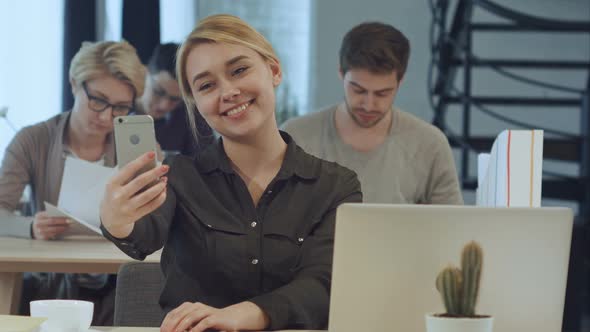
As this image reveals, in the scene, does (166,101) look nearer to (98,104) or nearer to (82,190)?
(98,104)

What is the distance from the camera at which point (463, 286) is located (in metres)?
1.31

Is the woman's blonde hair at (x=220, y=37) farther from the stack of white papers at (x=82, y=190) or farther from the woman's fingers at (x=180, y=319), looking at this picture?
the stack of white papers at (x=82, y=190)

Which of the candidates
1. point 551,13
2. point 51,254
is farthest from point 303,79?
point 51,254

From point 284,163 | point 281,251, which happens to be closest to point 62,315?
point 281,251

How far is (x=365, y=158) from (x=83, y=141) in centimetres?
101

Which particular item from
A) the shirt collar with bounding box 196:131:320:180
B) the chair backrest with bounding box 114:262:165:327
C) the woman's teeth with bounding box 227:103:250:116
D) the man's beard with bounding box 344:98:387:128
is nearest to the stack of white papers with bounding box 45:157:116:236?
the man's beard with bounding box 344:98:387:128

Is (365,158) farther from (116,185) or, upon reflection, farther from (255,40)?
(116,185)

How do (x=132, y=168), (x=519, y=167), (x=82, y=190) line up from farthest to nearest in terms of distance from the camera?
(x=82, y=190) → (x=519, y=167) → (x=132, y=168)

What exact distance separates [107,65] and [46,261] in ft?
2.88

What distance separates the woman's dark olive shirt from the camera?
1852 mm

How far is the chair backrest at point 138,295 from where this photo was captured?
2.05 meters

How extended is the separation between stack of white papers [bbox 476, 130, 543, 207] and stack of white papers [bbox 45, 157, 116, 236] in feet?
5.09

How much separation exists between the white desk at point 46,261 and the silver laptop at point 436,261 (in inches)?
52.3

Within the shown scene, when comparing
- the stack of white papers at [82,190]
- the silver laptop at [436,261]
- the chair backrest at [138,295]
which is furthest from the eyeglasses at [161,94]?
the silver laptop at [436,261]
